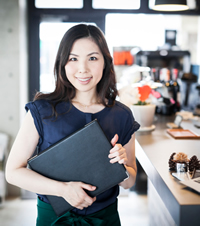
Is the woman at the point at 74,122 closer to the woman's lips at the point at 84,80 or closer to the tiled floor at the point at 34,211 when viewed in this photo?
the woman's lips at the point at 84,80

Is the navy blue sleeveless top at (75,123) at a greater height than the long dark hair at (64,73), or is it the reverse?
the long dark hair at (64,73)

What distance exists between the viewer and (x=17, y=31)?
11.7ft

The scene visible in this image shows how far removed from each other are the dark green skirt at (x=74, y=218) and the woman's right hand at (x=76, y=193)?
0.13 m

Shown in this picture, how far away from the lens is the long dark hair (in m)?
1.25

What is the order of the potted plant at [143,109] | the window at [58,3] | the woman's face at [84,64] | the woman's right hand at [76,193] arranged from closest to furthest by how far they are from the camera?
the woman's right hand at [76,193]
the woman's face at [84,64]
the potted plant at [143,109]
the window at [58,3]

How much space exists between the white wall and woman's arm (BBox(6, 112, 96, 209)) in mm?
2457

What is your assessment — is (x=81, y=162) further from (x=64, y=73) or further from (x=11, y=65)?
(x=11, y=65)

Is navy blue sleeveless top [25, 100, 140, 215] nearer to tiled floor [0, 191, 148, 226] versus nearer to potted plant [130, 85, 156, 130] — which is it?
potted plant [130, 85, 156, 130]

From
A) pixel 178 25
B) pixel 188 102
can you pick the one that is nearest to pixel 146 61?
pixel 188 102

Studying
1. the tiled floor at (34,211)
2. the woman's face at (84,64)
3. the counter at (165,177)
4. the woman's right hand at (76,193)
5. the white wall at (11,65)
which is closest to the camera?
the counter at (165,177)

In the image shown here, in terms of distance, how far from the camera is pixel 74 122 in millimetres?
1288

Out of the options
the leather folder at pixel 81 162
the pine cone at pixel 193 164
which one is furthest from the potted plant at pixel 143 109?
the leather folder at pixel 81 162

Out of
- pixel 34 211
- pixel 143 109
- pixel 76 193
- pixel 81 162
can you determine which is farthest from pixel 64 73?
pixel 34 211

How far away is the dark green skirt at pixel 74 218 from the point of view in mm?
1250
